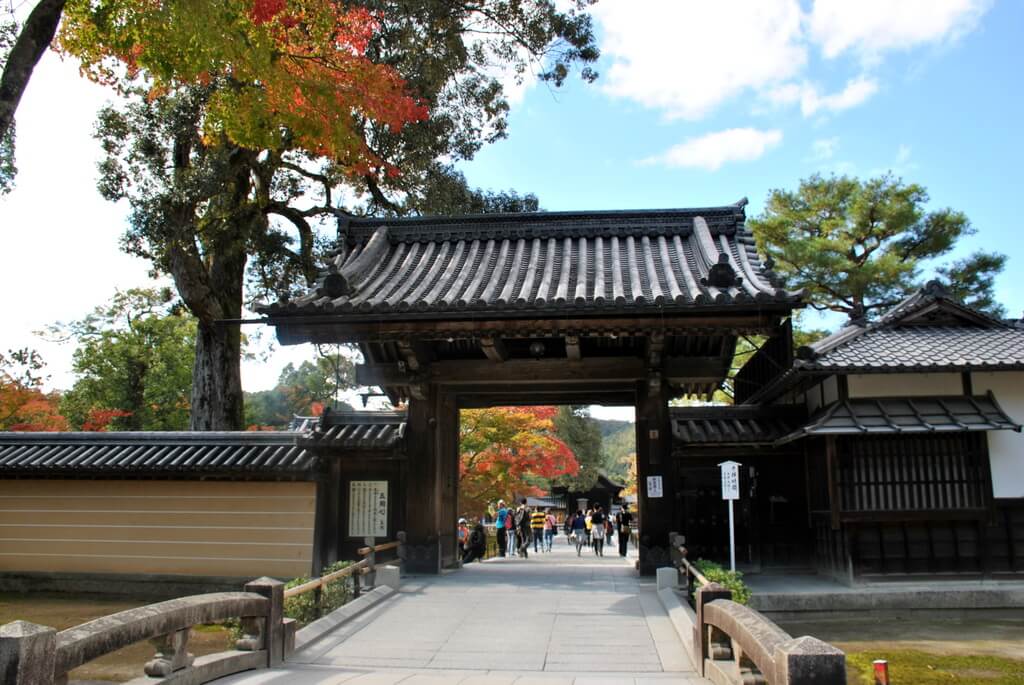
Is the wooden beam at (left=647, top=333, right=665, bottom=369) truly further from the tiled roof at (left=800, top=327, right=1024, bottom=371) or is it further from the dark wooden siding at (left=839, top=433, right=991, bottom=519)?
the dark wooden siding at (left=839, top=433, right=991, bottom=519)

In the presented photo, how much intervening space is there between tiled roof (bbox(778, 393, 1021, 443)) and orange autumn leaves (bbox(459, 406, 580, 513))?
522 inches

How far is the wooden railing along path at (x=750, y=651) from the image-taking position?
4707 millimetres

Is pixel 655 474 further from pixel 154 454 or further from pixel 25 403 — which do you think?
pixel 25 403

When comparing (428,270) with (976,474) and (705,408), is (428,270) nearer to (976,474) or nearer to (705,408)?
(705,408)

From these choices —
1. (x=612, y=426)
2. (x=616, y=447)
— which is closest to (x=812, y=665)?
(x=616, y=447)

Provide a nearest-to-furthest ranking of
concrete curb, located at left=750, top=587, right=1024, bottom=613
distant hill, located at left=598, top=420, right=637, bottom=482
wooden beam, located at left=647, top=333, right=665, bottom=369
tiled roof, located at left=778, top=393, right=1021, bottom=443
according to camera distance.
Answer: wooden beam, located at left=647, top=333, right=665, bottom=369
concrete curb, located at left=750, top=587, right=1024, bottom=613
tiled roof, located at left=778, top=393, right=1021, bottom=443
distant hill, located at left=598, top=420, right=637, bottom=482

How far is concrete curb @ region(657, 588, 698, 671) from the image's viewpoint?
8.11 meters

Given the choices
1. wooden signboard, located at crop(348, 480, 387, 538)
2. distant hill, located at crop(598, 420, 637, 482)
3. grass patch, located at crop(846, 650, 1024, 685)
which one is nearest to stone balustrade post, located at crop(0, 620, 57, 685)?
grass patch, located at crop(846, 650, 1024, 685)

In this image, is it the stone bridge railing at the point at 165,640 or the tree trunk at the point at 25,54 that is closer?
the stone bridge railing at the point at 165,640

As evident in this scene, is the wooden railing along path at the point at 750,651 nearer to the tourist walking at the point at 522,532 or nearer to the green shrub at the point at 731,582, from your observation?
the green shrub at the point at 731,582

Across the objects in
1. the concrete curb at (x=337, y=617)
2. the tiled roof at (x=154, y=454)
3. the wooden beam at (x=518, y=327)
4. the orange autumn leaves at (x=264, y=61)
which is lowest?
the concrete curb at (x=337, y=617)

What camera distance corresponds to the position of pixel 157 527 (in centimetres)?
1534

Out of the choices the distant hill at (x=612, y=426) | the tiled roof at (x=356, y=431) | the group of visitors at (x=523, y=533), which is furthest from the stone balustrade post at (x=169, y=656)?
the distant hill at (x=612, y=426)

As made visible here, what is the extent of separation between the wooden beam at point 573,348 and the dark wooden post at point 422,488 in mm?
2582
